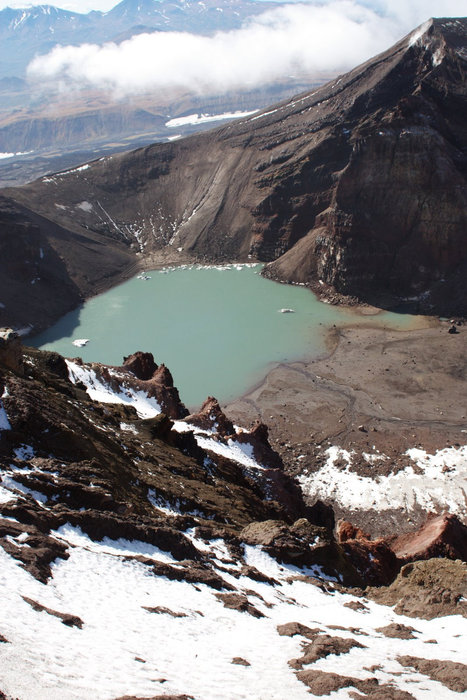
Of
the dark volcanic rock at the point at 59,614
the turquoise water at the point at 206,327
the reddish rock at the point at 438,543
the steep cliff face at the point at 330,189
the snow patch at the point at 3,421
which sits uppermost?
the steep cliff face at the point at 330,189

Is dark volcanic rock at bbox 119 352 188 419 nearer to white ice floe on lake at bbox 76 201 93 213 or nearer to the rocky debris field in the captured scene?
the rocky debris field

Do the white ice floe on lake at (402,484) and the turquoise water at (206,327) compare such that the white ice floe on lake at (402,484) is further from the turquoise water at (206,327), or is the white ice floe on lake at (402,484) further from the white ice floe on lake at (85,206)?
the white ice floe on lake at (85,206)

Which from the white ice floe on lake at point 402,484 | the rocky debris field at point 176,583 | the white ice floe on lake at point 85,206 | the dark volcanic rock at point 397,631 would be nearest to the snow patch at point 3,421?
the rocky debris field at point 176,583

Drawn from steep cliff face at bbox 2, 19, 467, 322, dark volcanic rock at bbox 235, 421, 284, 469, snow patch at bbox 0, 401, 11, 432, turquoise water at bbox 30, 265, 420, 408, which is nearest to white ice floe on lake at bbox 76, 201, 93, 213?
steep cliff face at bbox 2, 19, 467, 322

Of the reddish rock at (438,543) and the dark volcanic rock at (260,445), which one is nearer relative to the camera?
the reddish rock at (438,543)

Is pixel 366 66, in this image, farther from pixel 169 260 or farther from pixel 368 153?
pixel 169 260
